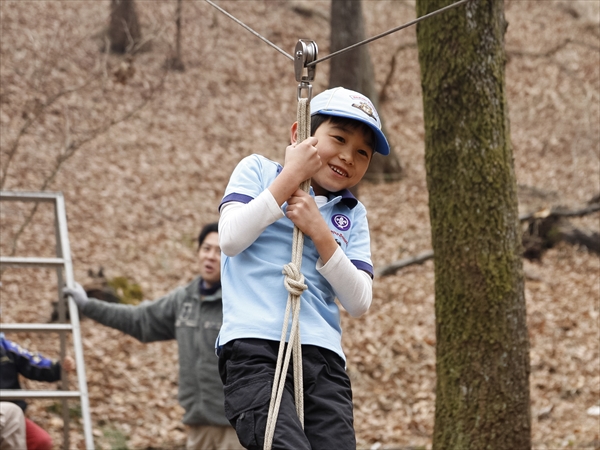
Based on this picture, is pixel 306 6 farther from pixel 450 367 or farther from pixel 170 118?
pixel 450 367

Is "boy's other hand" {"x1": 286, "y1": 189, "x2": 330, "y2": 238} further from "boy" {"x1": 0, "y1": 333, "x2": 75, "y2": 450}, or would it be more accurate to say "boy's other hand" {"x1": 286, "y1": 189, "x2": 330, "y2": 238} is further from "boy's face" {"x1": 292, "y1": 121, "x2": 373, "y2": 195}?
"boy" {"x1": 0, "y1": 333, "x2": 75, "y2": 450}

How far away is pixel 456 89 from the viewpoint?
13.3 feet

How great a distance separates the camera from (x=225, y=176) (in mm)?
10938

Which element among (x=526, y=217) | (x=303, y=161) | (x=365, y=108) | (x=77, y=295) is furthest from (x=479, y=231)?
(x=526, y=217)

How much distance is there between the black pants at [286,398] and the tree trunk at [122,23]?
427 inches

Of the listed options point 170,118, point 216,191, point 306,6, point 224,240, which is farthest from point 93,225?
point 306,6

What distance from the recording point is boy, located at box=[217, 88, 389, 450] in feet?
7.08

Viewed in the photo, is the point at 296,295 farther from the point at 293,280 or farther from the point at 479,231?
the point at 479,231

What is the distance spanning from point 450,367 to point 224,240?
7.54 feet

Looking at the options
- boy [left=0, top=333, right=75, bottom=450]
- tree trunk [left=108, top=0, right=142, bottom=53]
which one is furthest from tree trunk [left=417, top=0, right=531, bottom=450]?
tree trunk [left=108, top=0, right=142, bottom=53]

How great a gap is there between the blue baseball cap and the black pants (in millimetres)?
712

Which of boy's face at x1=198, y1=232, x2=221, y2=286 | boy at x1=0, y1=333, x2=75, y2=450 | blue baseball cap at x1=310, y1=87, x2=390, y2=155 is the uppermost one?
blue baseball cap at x1=310, y1=87, x2=390, y2=155

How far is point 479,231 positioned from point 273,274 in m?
2.02

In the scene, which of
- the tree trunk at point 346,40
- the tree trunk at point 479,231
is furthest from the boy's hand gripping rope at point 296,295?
the tree trunk at point 346,40
